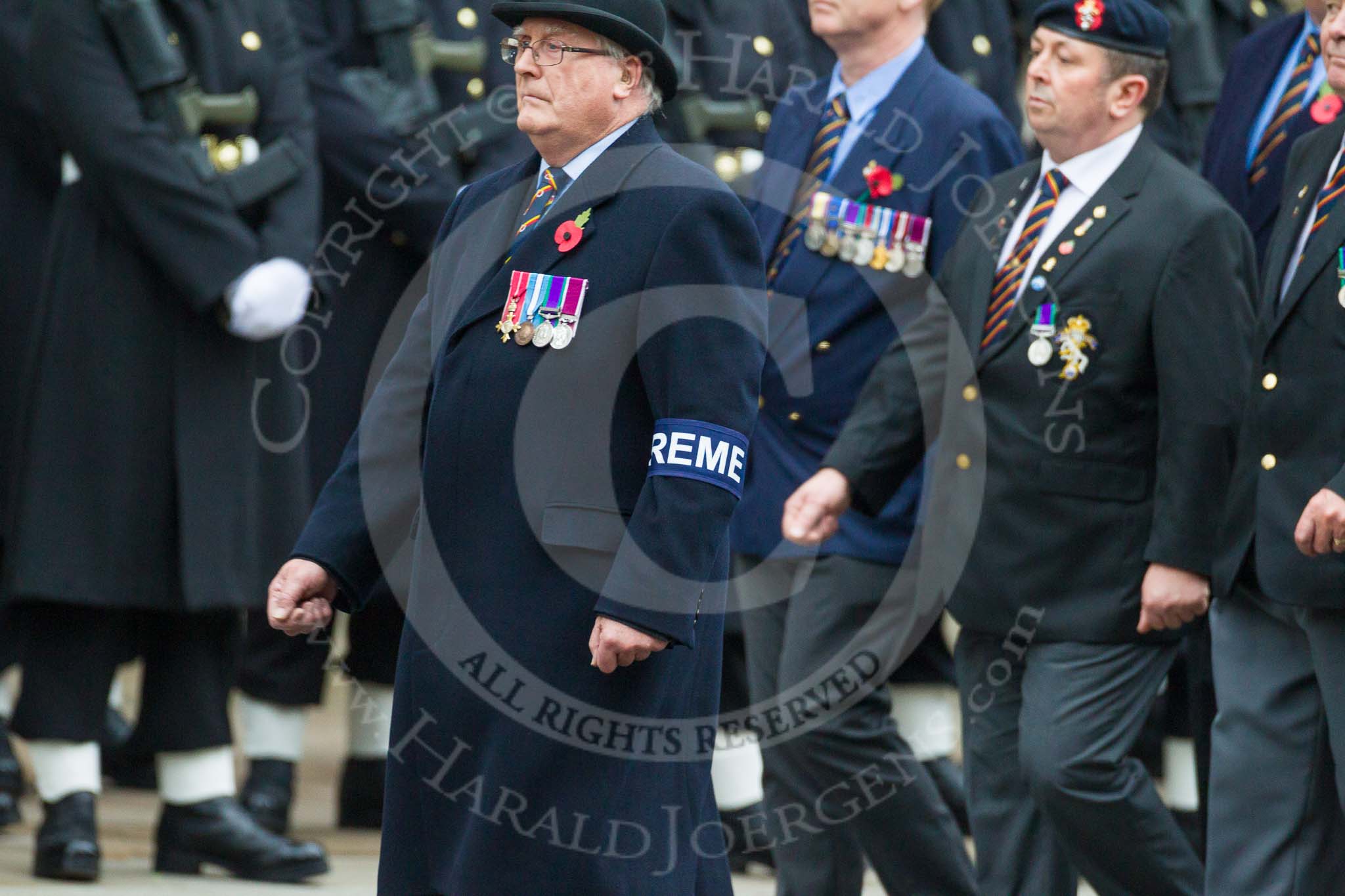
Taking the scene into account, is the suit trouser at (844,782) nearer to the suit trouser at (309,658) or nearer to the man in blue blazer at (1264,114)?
the man in blue blazer at (1264,114)

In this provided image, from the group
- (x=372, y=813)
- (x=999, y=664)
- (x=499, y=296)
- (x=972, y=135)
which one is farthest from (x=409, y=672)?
(x=372, y=813)

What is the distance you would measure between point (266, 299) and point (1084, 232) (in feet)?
6.19

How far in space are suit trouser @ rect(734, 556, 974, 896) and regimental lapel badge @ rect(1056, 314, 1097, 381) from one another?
0.73 metres

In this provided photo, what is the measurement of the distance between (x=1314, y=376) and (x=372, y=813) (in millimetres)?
3056

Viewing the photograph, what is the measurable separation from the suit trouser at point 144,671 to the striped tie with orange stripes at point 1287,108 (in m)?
2.52

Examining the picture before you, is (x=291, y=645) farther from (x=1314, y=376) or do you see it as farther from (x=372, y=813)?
(x=1314, y=376)

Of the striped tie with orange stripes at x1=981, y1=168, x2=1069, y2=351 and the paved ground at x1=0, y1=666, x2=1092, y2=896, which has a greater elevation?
the striped tie with orange stripes at x1=981, y1=168, x2=1069, y2=351

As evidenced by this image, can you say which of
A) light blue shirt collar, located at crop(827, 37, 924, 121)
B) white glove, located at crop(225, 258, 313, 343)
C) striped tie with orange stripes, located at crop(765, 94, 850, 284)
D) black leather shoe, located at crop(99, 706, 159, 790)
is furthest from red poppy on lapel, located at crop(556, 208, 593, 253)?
black leather shoe, located at crop(99, 706, 159, 790)

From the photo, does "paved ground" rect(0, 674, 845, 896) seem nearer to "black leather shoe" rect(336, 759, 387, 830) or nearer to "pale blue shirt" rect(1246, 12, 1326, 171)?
"black leather shoe" rect(336, 759, 387, 830)

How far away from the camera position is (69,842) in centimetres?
491

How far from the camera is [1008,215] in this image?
4.41m

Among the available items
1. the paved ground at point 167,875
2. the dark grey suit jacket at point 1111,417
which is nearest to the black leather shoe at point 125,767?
the paved ground at point 167,875

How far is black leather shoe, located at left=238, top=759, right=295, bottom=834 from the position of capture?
5551 millimetres

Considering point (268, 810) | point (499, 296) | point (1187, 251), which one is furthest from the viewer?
point (268, 810)
